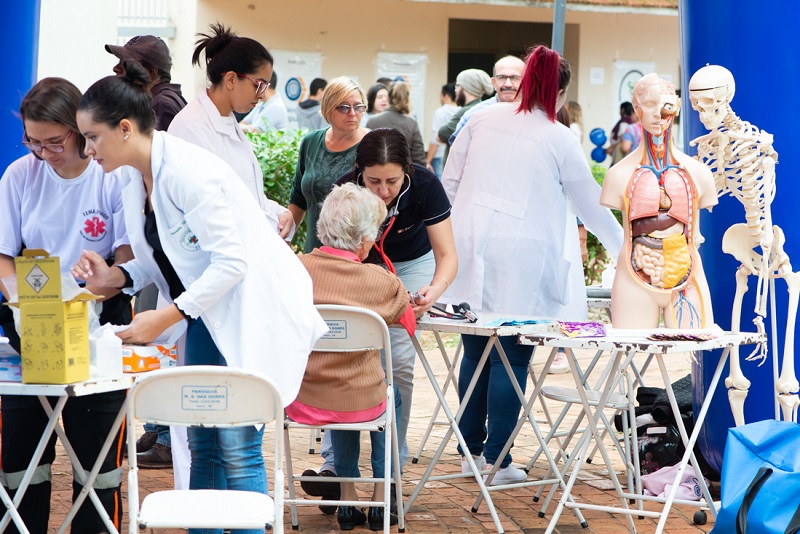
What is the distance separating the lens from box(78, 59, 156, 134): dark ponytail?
332 cm

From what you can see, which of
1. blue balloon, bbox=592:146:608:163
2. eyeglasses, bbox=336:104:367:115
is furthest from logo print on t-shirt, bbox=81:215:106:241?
blue balloon, bbox=592:146:608:163

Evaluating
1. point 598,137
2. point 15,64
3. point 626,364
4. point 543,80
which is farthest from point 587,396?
point 598,137

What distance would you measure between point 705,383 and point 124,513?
251 cm

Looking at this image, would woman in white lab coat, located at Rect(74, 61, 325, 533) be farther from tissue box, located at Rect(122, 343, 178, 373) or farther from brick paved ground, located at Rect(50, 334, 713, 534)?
brick paved ground, located at Rect(50, 334, 713, 534)

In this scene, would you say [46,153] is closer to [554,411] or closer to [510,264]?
[510,264]

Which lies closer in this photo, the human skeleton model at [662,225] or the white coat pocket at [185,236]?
the white coat pocket at [185,236]

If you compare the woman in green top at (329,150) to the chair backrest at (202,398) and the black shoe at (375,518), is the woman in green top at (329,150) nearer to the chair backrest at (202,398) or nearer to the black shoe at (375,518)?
the black shoe at (375,518)

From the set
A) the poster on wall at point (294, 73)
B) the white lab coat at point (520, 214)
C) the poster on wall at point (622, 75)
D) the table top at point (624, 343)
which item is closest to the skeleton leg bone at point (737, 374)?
the table top at point (624, 343)

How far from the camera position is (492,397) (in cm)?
512

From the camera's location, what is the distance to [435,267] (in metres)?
5.00

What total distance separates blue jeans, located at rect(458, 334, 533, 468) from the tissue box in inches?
74.7

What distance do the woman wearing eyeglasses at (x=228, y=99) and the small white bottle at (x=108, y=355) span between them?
4.60 ft

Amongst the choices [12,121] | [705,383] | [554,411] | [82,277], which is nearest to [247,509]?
[82,277]

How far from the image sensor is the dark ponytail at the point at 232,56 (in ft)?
14.8
